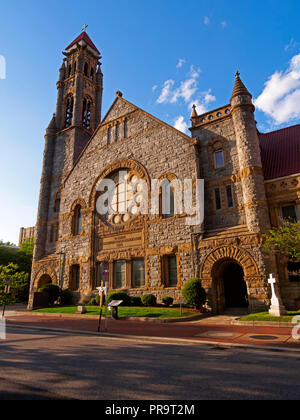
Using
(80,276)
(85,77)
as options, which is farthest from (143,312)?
(85,77)

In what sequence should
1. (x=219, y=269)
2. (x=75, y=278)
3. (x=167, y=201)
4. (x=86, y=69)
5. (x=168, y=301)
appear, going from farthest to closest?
(x=86, y=69), (x=75, y=278), (x=167, y=201), (x=168, y=301), (x=219, y=269)

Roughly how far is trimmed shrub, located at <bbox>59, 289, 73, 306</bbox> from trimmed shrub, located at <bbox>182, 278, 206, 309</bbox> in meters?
12.6

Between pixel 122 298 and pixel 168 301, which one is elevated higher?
pixel 122 298

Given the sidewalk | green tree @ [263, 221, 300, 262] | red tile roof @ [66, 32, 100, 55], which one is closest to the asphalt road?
the sidewalk

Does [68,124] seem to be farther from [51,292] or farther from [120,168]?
[51,292]

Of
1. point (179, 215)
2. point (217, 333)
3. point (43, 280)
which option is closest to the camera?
point (217, 333)

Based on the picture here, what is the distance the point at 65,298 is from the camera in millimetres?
24891

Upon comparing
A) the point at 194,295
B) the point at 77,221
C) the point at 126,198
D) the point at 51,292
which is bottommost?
the point at 194,295

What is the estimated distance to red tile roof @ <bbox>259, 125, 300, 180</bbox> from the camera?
19469 mm

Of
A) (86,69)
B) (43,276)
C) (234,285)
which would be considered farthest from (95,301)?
(86,69)

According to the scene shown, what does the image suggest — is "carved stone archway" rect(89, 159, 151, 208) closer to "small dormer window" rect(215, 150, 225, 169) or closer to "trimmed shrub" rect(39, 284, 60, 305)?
"small dormer window" rect(215, 150, 225, 169)

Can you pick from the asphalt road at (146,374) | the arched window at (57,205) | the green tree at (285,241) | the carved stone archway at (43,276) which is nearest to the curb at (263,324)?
the green tree at (285,241)

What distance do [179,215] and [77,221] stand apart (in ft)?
41.7

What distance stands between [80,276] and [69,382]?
70.4 feet
